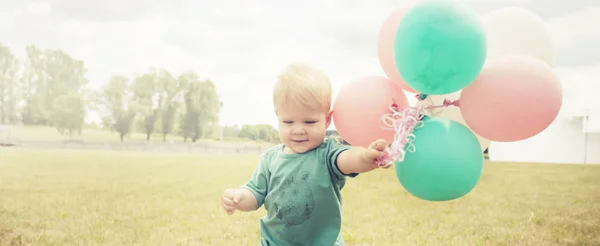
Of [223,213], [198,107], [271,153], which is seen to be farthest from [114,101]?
[271,153]

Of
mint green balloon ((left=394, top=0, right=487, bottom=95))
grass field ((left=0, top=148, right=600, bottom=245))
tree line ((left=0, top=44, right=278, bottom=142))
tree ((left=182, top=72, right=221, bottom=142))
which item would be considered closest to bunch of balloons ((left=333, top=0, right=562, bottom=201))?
mint green balloon ((left=394, top=0, right=487, bottom=95))

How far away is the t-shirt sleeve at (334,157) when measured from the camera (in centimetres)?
154

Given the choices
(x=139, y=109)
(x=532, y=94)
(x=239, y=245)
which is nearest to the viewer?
(x=532, y=94)

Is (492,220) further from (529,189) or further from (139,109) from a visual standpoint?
(139,109)

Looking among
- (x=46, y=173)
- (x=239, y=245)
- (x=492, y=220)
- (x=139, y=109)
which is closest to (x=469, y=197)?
(x=492, y=220)

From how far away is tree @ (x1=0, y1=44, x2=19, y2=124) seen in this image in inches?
328

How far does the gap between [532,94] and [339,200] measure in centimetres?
67

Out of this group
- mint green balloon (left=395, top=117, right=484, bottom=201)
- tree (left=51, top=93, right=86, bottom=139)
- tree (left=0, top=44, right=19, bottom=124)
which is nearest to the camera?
mint green balloon (left=395, top=117, right=484, bottom=201)

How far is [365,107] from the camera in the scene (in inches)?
63.0

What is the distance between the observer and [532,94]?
1483 mm

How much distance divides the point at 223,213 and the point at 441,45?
3.01m

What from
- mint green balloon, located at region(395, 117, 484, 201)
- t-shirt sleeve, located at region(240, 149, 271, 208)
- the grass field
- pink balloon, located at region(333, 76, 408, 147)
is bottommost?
the grass field

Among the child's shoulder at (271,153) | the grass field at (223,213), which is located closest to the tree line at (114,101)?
the grass field at (223,213)

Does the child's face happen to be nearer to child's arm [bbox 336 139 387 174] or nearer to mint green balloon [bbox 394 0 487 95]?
child's arm [bbox 336 139 387 174]
